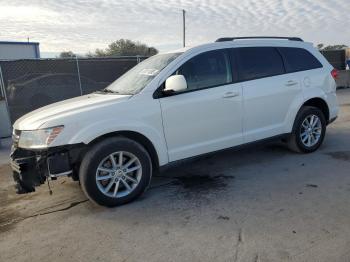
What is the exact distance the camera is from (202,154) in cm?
468

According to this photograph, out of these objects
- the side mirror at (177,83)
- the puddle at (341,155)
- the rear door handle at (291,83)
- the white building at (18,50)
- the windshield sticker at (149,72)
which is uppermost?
the white building at (18,50)

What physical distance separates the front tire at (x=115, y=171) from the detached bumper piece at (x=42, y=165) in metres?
0.16

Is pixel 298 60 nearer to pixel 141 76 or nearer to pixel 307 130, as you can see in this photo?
pixel 307 130

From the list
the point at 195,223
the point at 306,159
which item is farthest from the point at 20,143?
the point at 306,159

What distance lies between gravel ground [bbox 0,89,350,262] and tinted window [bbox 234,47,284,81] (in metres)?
1.40

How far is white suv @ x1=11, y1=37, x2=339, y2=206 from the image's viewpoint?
3.87 metres

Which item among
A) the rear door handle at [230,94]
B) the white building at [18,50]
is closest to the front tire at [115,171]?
the rear door handle at [230,94]

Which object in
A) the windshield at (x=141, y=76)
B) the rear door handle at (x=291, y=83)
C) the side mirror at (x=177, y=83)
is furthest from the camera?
the rear door handle at (x=291, y=83)

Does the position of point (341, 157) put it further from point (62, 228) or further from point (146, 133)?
point (62, 228)

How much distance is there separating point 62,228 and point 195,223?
1.42 meters

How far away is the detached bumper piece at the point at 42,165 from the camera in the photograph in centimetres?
380

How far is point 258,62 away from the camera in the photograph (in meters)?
5.20

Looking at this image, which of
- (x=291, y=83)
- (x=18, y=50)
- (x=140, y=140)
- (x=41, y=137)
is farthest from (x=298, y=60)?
(x=18, y=50)

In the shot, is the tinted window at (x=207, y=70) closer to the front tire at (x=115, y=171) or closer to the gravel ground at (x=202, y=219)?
the front tire at (x=115, y=171)
